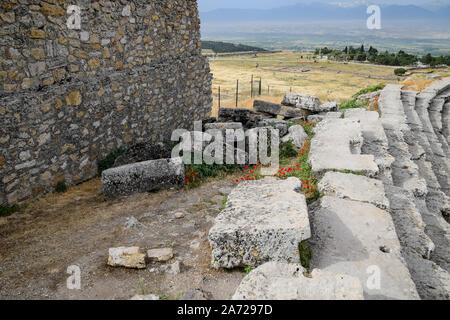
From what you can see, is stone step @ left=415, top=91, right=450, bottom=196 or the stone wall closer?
A: the stone wall

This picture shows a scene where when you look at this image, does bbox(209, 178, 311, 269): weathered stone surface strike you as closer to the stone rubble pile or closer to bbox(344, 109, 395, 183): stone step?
the stone rubble pile

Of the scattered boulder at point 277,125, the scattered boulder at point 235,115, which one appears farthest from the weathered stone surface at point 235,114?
the scattered boulder at point 277,125

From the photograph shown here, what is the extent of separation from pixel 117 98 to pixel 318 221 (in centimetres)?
556

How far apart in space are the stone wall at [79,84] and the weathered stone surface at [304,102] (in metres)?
4.47

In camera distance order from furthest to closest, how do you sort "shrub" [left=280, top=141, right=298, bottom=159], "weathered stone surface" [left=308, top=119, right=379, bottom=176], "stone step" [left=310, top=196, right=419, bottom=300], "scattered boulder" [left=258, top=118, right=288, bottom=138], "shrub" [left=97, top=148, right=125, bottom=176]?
"scattered boulder" [left=258, top=118, right=288, bottom=138]
"shrub" [left=280, top=141, right=298, bottom=159]
"shrub" [left=97, top=148, right=125, bottom=176]
"weathered stone surface" [left=308, top=119, right=379, bottom=176]
"stone step" [left=310, top=196, right=419, bottom=300]

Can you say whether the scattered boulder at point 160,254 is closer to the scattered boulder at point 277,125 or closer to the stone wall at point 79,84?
the stone wall at point 79,84

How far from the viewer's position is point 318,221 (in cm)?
436

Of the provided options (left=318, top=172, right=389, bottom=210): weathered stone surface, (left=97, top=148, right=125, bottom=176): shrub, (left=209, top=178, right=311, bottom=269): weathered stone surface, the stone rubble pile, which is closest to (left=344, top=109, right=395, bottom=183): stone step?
the stone rubble pile

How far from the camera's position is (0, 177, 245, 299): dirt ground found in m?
3.72

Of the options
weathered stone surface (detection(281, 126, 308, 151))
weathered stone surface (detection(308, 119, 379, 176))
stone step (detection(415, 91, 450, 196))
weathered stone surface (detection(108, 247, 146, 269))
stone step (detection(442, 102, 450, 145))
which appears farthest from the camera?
stone step (detection(442, 102, 450, 145))

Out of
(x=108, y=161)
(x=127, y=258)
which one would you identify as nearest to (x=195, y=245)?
(x=127, y=258)

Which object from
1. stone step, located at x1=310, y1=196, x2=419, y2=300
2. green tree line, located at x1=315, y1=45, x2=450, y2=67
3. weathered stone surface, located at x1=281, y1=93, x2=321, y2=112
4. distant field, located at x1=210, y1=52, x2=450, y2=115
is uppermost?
green tree line, located at x1=315, y1=45, x2=450, y2=67

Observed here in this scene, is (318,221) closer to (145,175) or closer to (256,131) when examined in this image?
(145,175)

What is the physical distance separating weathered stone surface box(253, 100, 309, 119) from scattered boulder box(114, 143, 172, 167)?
599cm
